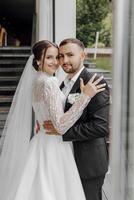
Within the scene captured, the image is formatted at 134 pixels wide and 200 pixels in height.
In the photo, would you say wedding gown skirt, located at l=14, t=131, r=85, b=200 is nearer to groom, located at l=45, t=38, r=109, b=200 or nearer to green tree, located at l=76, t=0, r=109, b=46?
groom, located at l=45, t=38, r=109, b=200

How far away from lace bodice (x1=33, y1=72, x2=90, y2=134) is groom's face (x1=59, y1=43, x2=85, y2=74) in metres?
0.13

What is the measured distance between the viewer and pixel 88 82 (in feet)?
7.45

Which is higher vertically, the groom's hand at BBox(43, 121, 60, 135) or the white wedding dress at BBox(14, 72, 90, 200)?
the groom's hand at BBox(43, 121, 60, 135)

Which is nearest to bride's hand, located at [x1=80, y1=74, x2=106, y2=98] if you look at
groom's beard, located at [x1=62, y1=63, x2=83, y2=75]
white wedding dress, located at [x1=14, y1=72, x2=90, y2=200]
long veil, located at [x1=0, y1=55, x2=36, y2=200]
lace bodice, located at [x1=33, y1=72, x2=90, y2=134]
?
lace bodice, located at [x1=33, y1=72, x2=90, y2=134]

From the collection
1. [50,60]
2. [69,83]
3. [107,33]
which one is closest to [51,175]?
[69,83]

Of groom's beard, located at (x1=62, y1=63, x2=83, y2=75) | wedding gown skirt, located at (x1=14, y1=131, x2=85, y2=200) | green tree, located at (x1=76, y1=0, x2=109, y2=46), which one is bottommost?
wedding gown skirt, located at (x1=14, y1=131, x2=85, y2=200)

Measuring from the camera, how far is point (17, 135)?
3.03 meters

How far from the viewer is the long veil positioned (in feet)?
9.39

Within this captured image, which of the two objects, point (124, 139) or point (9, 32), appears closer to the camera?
point (124, 139)

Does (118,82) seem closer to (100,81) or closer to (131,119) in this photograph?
(131,119)

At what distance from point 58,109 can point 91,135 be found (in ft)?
0.74

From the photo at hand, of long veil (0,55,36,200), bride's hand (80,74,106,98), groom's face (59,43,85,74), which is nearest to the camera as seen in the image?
bride's hand (80,74,106,98)

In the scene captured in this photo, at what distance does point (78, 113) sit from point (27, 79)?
0.69m

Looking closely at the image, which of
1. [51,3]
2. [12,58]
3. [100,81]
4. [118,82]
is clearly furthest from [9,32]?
[118,82]
